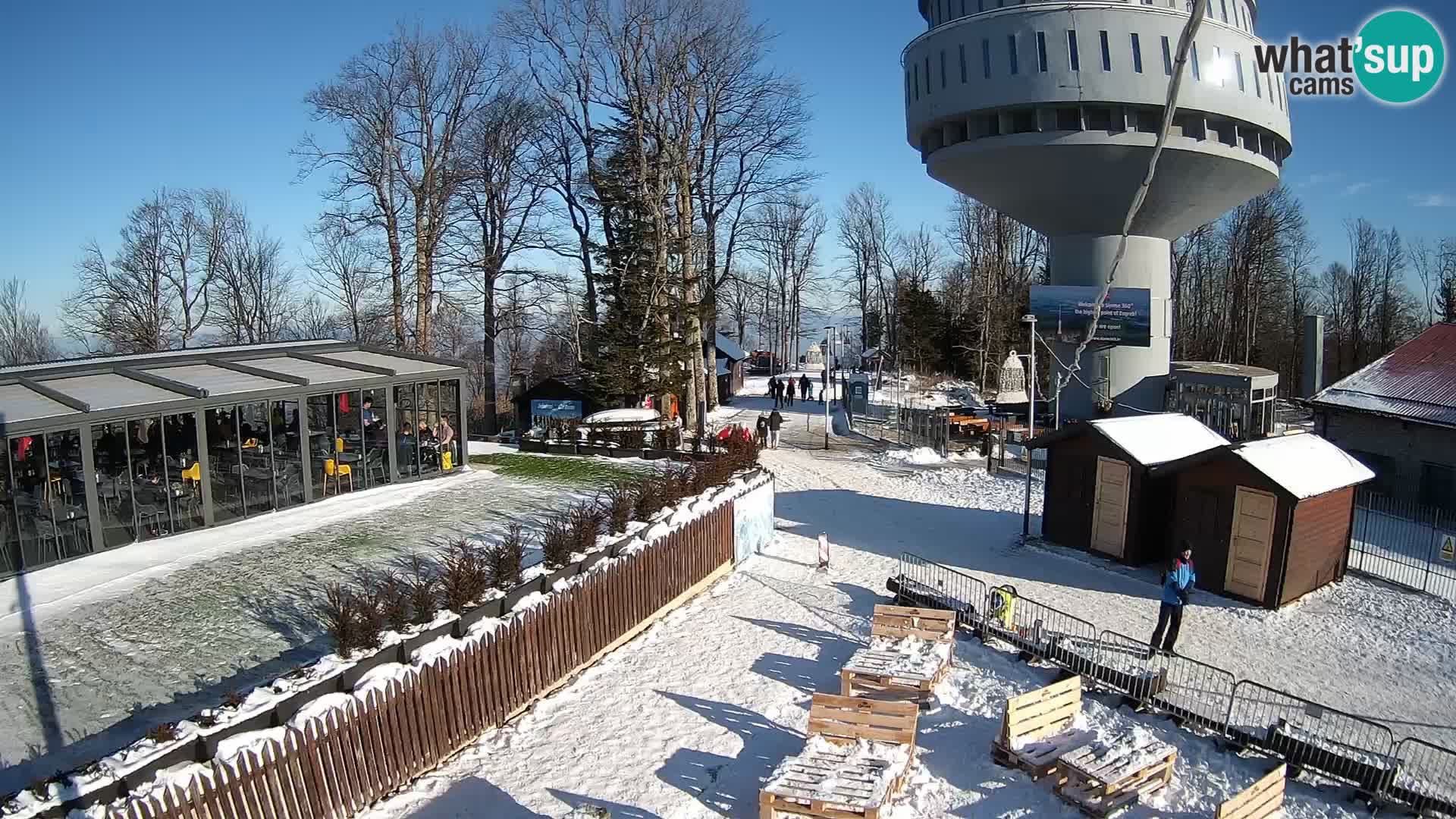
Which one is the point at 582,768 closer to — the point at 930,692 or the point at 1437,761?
the point at 930,692

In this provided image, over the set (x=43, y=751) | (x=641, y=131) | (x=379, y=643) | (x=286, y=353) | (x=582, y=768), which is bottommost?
(x=582, y=768)

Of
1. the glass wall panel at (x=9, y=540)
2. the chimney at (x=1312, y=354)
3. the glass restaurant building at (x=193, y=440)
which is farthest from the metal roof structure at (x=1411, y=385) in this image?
the glass wall panel at (x=9, y=540)

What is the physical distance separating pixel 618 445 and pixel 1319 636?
17815mm

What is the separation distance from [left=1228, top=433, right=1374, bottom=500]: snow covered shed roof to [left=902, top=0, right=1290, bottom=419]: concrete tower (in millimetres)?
15565

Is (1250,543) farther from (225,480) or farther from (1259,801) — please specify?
(225,480)

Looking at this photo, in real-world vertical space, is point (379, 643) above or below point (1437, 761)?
above

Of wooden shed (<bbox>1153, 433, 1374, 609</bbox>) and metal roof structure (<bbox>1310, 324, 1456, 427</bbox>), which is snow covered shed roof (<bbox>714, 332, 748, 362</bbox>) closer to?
metal roof structure (<bbox>1310, 324, 1456, 427</bbox>)

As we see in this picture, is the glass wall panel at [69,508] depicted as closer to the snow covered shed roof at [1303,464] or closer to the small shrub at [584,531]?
the small shrub at [584,531]

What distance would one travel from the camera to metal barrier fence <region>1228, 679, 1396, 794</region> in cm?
913

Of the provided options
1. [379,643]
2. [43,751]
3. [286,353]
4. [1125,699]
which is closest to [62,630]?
[43,751]

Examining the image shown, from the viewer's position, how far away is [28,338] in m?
60.9

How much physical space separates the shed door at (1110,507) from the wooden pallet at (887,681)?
7.44 m

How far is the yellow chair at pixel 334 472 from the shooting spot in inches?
757

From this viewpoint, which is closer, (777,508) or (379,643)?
(379,643)
